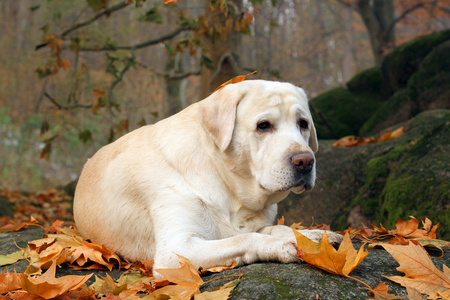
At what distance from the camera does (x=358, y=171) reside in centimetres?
506

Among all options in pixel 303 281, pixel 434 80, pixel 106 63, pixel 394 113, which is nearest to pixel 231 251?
pixel 303 281

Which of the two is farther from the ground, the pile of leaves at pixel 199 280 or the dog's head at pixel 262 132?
the dog's head at pixel 262 132

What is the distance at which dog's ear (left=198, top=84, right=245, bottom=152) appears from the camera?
9.39ft

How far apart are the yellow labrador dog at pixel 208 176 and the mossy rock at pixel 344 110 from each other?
16.9ft

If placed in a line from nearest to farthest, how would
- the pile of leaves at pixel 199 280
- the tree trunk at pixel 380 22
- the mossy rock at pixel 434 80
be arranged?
the pile of leaves at pixel 199 280, the mossy rock at pixel 434 80, the tree trunk at pixel 380 22

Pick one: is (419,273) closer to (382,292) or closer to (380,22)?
(382,292)

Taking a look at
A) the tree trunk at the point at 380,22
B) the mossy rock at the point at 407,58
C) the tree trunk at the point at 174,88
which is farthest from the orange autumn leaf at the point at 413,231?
the tree trunk at the point at 380,22

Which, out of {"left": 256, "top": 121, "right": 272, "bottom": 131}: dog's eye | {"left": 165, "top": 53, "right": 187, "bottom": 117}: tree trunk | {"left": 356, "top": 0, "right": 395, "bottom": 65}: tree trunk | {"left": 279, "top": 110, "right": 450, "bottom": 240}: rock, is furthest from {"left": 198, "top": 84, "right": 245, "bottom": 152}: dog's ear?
{"left": 356, "top": 0, "right": 395, "bottom": 65}: tree trunk

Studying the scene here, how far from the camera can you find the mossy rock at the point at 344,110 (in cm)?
821

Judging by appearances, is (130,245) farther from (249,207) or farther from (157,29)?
(157,29)

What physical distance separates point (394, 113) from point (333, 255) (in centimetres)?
627

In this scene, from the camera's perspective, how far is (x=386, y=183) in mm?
4363

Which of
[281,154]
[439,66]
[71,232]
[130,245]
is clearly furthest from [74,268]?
[439,66]

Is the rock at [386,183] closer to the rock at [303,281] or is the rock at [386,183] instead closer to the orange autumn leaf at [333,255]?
the rock at [303,281]
